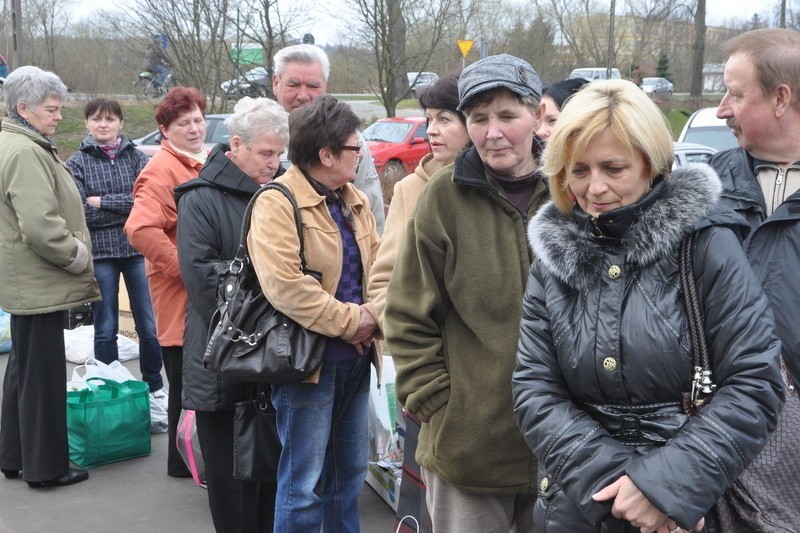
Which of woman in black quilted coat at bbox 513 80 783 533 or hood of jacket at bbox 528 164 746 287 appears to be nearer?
woman in black quilted coat at bbox 513 80 783 533

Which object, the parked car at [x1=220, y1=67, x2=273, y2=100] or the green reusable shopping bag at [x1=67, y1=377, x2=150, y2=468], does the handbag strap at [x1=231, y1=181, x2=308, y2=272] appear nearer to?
the green reusable shopping bag at [x1=67, y1=377, x2=150, y2=468]

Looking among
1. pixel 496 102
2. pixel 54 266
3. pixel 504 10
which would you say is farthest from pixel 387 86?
pixel 496 102

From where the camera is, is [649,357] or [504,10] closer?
[649,357]

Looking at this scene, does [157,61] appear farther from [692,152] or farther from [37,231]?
[37,231]

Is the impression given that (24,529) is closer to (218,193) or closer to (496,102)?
(218,193)

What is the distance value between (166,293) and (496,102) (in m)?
2.54

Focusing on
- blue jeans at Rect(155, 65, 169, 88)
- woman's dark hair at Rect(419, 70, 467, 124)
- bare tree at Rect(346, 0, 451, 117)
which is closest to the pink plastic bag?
woman's dark hair at Rect(419, 70, 467, 124)

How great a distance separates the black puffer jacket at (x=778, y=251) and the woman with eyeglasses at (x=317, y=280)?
4.81 ft

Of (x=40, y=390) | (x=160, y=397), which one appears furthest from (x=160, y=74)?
(x=40, y=390)

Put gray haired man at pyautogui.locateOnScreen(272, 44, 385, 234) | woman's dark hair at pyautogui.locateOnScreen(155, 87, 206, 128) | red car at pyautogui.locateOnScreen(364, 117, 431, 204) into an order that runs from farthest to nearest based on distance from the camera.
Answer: red car at pyautogui.locateOnScreen(364, 117, 431, 204)
woman's dark hair at pyautogui.locateOnScreen(155, 87, 206, 128)
gray haired man at pyautogui.locateOnScreen(272, 44, 385, 234)

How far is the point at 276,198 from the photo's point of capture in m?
3.19

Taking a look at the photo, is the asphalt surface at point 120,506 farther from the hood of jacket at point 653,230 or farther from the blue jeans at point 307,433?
the hood of jacket at point 653,230

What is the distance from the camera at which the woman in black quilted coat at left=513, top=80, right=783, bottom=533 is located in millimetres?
1801

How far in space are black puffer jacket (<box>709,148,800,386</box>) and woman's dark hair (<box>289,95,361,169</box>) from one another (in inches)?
57.9
